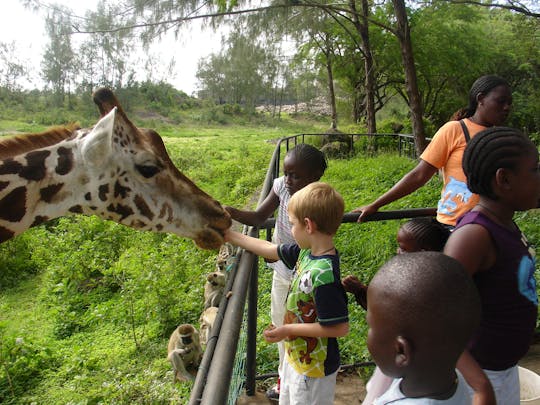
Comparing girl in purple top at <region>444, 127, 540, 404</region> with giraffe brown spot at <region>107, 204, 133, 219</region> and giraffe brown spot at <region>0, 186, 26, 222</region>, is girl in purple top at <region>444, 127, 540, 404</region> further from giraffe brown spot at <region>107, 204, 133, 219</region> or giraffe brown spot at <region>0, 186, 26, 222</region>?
giraffe brown spot at <region>0, 186, 26, 222</region>

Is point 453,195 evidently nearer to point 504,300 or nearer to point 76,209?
point 504,300

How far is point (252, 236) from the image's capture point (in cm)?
213

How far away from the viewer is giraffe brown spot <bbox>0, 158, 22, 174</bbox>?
2.19 metres

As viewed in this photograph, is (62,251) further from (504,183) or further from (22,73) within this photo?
(22,73)

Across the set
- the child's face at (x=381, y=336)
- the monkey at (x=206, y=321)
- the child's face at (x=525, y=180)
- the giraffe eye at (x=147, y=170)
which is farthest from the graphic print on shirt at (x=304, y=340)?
the monkey at (x=206, y=321)

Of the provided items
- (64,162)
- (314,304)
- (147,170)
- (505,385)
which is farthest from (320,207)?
(64,162)

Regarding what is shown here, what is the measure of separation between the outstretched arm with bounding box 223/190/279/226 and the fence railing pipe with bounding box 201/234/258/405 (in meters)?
0.85

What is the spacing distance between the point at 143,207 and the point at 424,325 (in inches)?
74.9

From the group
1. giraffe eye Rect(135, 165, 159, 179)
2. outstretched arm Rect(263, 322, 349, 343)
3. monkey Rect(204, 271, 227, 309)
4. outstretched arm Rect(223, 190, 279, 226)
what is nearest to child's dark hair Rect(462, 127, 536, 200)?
outstretched arm Rect(263, 322, 349, 343)

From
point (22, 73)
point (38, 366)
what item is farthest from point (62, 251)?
point (22, 73)

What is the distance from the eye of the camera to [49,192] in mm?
2262

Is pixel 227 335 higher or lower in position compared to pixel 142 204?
lower

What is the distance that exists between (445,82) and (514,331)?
61.3ft

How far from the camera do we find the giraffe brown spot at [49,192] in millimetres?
2256
